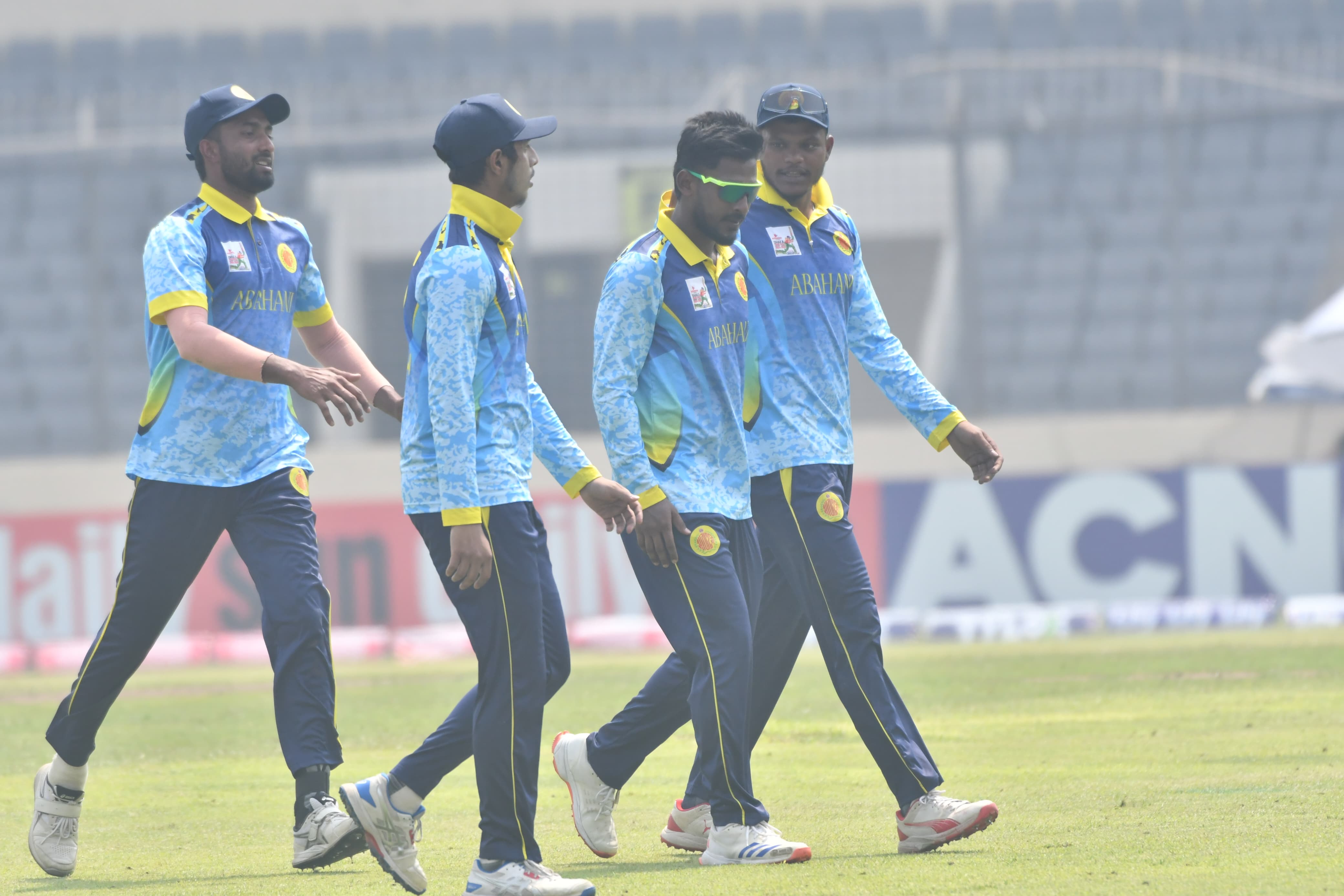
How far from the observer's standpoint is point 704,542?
523cm

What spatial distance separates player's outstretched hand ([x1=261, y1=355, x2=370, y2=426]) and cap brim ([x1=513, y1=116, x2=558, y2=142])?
2.49 feet

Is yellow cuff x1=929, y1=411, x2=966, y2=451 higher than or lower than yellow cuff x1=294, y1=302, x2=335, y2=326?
lower

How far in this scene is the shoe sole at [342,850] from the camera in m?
5.20

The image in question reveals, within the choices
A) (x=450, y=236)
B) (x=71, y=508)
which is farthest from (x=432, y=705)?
(x=71, y=508)

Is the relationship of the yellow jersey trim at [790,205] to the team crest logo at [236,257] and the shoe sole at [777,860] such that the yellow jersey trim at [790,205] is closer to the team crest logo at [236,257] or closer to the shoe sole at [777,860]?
the team crest logo at [236,257]

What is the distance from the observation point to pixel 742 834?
5152mm

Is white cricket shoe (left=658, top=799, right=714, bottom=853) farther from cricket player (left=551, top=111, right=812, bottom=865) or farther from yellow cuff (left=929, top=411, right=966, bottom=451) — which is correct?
yellow cuff (left=929, top=411, right=966, bottom=451)

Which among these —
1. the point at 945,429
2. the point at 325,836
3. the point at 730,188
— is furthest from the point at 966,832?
the point at 730,188

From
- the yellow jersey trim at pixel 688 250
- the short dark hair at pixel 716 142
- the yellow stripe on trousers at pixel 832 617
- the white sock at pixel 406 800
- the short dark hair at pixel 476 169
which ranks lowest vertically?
the white sock at pixel 406 800

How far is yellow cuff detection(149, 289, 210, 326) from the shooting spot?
5.34 metres

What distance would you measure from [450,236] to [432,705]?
6.48 m

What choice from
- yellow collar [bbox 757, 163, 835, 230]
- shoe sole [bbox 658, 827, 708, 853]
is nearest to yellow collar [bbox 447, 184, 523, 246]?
yellow collar [bbox 757, 163, 835, 230]

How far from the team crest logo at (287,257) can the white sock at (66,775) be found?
5.26ft

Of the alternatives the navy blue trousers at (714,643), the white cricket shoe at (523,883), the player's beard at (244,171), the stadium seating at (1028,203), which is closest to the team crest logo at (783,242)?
the navy blue trousers at (714,643)
